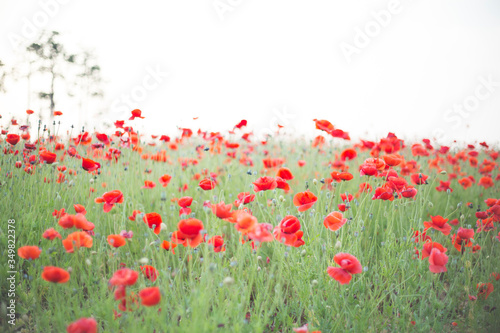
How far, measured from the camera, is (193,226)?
49.6 inches

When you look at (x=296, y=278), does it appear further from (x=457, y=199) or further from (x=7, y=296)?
(x=457, y=199)

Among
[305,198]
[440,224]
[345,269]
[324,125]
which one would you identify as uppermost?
[324,125]

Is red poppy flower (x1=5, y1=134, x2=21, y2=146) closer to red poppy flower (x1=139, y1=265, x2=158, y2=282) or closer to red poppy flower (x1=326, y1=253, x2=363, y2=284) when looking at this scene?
red poppy flower (x1=139, y1=265, x2=158, y2=282)

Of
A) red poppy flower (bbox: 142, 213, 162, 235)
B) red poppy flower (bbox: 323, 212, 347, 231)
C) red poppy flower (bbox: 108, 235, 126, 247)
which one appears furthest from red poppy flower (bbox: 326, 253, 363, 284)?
red poppy flower (bbox: 108, 235, 126, 247)

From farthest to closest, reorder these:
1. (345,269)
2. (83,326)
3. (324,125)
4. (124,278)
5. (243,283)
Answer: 1. (324,125)
2. (243,283)
3. (345,269)
4. (124,278)
5. (83,326)

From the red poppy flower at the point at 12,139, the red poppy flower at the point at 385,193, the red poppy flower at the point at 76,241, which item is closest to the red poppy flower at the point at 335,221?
the red poppy flower at the point at 385,193

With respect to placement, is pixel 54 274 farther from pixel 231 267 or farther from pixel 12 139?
pixel 12 139

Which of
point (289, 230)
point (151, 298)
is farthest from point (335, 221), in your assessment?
point (151, 298)

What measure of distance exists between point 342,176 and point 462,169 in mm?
5119

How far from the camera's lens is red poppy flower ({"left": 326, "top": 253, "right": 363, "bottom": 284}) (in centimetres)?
138

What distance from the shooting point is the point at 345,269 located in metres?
1.42

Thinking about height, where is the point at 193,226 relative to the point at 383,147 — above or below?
below

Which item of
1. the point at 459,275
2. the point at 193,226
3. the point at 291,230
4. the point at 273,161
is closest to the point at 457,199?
the point at 459,275

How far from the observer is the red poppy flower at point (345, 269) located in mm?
1382
